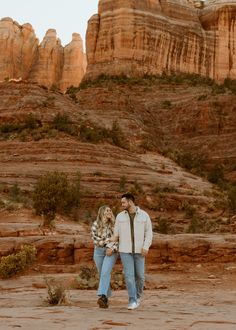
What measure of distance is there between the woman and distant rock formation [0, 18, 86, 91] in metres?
69.7

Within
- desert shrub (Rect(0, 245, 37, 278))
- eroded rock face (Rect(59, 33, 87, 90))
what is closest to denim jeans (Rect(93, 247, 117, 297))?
desert shrub (Rect(0, 245, 37, 278))

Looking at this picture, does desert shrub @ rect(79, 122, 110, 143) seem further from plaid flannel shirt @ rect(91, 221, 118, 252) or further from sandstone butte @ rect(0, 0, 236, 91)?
plaid flannel shirt @ rect(91, 221, 118, 252)

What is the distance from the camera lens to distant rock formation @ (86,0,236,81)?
6281cm

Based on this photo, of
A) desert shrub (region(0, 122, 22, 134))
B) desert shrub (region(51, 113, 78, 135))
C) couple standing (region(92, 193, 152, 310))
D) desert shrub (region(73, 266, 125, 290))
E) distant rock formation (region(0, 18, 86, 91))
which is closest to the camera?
couple standing (region(92, 193, 152, 310))

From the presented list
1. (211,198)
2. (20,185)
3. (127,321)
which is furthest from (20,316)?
(211,198)

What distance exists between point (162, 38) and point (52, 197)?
44128mm

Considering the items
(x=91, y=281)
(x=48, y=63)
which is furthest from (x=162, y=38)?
(x=91, y=281)

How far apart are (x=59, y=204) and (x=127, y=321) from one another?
15989 mm

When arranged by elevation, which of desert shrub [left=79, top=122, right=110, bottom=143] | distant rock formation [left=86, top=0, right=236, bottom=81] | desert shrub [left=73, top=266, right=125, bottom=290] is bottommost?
desert shrub [left=73, top=266, right=125, bottom=290]

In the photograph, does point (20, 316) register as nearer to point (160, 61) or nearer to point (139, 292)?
point (139, 292)

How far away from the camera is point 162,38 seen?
64812 mm

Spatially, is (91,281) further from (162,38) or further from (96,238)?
(162,38)

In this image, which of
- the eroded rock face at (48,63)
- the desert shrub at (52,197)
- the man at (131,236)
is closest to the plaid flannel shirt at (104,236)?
the man at (131,236)

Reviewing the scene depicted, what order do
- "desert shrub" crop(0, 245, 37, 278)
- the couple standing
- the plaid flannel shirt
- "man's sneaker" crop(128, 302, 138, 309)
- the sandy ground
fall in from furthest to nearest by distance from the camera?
"desert shrub" crop(0, 245, 37, 278) → the plaid flannel shirt → the couple standing → "man's sneaker" crop(128, 302, 138, 309) → the sandy ground
